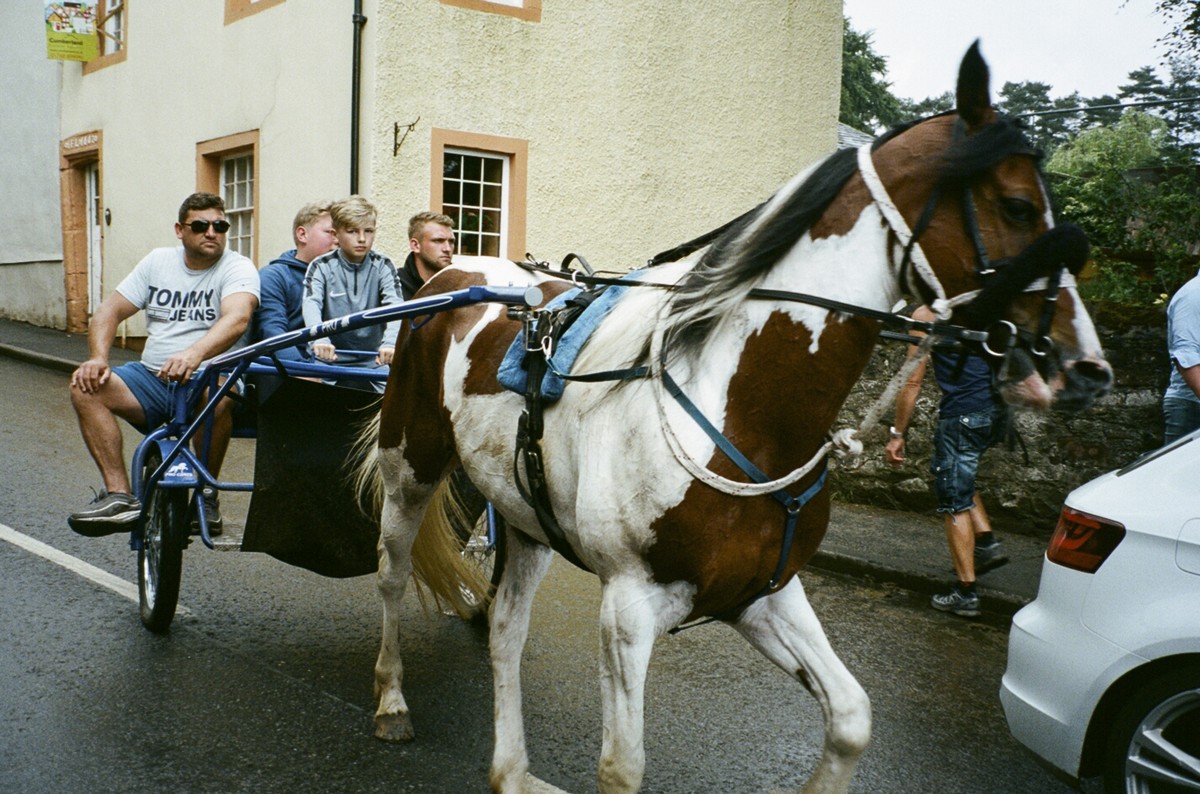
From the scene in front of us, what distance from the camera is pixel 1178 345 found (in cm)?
605

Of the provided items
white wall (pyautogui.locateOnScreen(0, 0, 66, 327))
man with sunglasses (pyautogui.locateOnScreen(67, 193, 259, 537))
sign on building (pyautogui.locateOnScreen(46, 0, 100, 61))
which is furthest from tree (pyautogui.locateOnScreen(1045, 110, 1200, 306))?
white wall (pyautogui.locateOnScreen(0, 0, 66, 327))

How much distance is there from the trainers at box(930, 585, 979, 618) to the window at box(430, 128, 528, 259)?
331 inches

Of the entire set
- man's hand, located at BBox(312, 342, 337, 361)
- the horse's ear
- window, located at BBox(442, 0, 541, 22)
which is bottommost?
man's hand, located at BBox(312, 342, 337, 361)

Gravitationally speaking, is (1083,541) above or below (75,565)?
above

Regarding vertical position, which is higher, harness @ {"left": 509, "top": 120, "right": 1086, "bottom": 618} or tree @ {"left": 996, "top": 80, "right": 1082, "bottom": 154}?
tree @ {"left": 996, "top": 80, "right": 1082, "bottom": 154}

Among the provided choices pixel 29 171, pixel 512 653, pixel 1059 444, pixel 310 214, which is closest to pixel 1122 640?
pixel 512 653

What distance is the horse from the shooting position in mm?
2615

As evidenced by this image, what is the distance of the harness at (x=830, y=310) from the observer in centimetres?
261

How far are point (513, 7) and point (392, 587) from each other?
1074 centimetres

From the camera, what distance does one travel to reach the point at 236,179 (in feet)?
51.0

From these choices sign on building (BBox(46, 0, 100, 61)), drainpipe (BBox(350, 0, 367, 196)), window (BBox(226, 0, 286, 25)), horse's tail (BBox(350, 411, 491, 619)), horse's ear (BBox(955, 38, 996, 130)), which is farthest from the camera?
sign on building (BBox(46, 0, 100, 61))

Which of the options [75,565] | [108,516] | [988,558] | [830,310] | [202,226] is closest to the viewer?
[830,310]

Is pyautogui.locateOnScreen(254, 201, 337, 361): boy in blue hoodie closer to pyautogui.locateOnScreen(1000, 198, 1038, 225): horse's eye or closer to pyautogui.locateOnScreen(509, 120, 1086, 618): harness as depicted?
pyautogui.locateOnScreen(509, 120, 1086, 618): harness

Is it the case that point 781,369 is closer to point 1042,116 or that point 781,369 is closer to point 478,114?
point 1042,116
